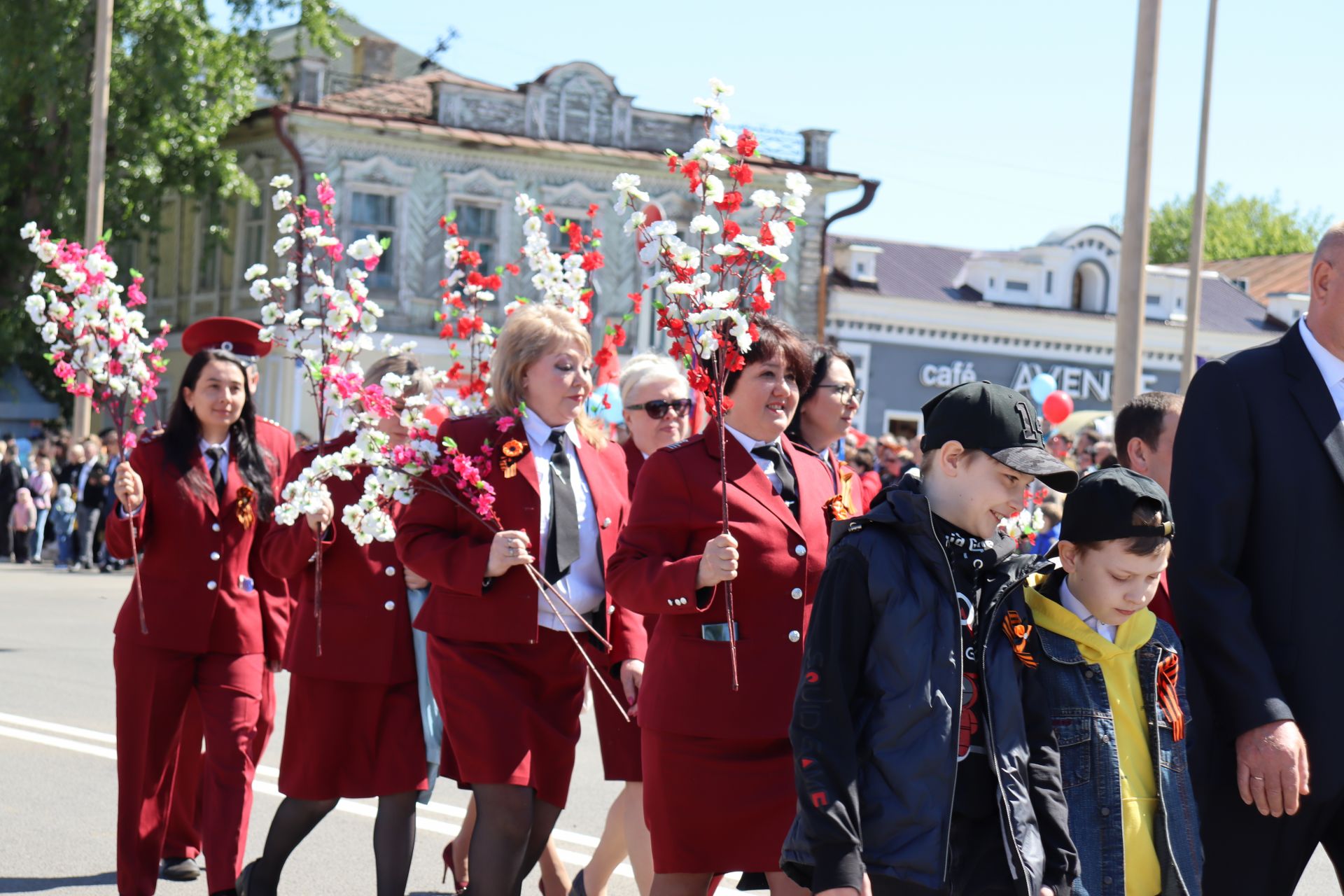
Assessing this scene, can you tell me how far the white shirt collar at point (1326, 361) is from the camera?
4473 mm

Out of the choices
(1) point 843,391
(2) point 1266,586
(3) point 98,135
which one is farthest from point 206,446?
(3) point 98,135

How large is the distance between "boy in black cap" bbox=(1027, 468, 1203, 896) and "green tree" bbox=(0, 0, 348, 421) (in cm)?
2754

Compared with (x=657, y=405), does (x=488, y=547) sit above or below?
below

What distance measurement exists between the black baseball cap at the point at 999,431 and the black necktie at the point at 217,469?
12.0ft

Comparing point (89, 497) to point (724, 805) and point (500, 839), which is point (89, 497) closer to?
point (500, 839)

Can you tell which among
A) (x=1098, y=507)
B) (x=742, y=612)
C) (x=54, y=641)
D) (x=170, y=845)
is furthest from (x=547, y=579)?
(x=54, y=641)

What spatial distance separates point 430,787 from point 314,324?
167cm

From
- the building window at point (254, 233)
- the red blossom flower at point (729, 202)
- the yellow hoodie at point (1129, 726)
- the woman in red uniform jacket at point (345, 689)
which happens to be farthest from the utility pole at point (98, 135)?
the yellow hoodie at point (1129, 726)

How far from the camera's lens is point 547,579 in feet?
18.3

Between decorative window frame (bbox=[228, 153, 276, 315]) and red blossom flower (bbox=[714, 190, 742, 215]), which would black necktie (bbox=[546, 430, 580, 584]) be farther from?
decorative window frame (bbox=[228, 153, 276, 315])

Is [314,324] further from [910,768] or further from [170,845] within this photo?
[910,768]

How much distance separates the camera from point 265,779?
356 inches

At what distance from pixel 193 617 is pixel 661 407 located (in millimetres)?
1888

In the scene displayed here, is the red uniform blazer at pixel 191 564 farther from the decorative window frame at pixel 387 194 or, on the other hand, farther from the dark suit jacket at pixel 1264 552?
the decorative window frame at pixel 387 194
